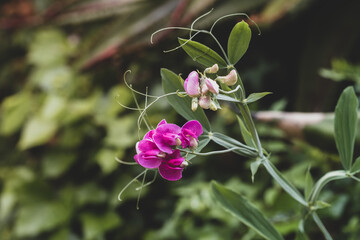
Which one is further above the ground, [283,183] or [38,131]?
[283,183]

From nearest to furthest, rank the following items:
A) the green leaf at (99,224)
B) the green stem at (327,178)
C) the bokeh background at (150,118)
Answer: the green stem at (327,178) → the bokeh background at (150,118) → the green leaf at (99,224)

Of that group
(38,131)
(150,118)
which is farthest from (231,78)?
(38,131)

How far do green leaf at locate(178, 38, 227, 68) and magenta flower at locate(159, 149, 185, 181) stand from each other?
→ 0.12m

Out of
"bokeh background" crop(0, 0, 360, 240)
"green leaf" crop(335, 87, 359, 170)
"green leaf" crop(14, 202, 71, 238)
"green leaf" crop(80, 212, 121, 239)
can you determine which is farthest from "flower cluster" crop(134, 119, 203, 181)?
"green leaf" crop(14, 202, 71, 238)

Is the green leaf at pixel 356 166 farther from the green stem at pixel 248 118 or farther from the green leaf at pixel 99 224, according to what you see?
the green leaf at pixel 99 224

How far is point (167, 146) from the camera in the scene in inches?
17.8

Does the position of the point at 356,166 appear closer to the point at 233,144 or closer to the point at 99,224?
the point at 233,144

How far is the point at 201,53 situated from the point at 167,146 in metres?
0.12

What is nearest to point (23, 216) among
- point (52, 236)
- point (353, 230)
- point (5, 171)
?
point (52, 236)

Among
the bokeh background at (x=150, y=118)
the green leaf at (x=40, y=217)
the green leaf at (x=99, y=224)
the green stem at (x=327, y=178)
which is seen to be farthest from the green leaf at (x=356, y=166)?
the green leaf at (x=40, y=217)

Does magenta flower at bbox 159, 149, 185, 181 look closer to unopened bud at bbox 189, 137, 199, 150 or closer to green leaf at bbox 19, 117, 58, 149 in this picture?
unopened bud at bbox 189, 137, 199, 150

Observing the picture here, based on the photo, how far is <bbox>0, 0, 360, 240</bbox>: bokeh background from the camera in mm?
1098

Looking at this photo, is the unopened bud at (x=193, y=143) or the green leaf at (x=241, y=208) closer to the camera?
the unopened bud at (x=193, y=143)

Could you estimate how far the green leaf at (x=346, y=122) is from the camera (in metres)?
0.56
